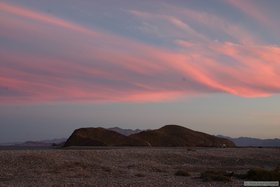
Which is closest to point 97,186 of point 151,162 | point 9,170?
point 9,170

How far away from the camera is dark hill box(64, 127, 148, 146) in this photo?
103250 mm

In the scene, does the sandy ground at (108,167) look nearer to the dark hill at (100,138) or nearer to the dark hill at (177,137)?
the dark hill at (100,138)

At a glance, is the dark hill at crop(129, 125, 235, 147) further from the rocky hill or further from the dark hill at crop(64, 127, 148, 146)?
the dark hill at crop(64, 127, 148, 146)

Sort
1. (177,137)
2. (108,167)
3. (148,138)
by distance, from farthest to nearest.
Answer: (177,137) < (148,138) < (108,167)

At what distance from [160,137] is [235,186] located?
308ft

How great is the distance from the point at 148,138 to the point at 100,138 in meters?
15.4

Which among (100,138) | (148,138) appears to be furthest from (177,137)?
(100,138)

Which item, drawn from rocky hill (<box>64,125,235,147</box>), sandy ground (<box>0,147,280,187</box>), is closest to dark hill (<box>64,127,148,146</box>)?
rocky hill (<box>64,125,235,147</box>)

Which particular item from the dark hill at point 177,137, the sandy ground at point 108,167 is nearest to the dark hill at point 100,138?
the dark hill at point 177,137

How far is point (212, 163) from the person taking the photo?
5428cm

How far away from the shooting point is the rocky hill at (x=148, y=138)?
105 m

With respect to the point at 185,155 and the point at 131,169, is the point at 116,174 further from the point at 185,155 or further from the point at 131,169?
the point at 185,155

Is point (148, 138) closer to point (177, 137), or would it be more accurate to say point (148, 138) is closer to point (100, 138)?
point (177, 137)

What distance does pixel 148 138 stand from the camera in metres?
122
